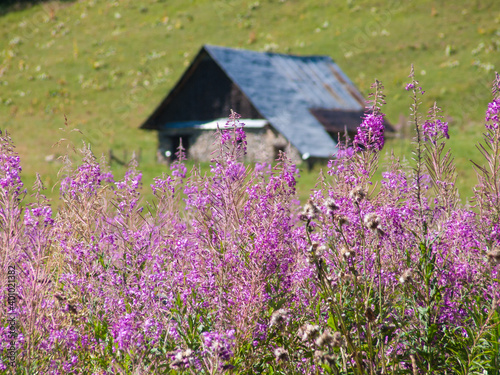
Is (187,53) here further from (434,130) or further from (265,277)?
(265,277)

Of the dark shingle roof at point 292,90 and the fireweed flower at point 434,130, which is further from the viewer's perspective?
the dark shingle roof at point 292,90

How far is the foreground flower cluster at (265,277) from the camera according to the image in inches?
139

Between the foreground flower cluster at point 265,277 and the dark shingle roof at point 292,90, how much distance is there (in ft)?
62.4

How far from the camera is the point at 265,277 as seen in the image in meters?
4.02

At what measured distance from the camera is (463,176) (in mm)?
18469

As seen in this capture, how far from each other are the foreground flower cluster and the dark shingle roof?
19.0m

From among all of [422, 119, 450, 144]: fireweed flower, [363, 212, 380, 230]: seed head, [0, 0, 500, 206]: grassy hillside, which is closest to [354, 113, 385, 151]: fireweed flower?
[422, 119, 450, 144]: fireweed flower

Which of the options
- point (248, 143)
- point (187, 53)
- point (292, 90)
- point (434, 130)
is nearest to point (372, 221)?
point (434, 130)

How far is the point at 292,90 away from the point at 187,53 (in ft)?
74.0

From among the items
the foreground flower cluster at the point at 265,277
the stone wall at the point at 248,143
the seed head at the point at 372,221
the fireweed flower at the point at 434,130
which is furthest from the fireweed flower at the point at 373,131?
the stone wall at the point at 248,143

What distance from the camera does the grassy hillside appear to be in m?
33.9

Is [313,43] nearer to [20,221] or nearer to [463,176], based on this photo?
[463,176]

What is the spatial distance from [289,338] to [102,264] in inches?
66.4

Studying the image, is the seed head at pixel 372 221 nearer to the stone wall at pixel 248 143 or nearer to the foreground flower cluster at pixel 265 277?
the foreground flower cluster at pixel 265 277
